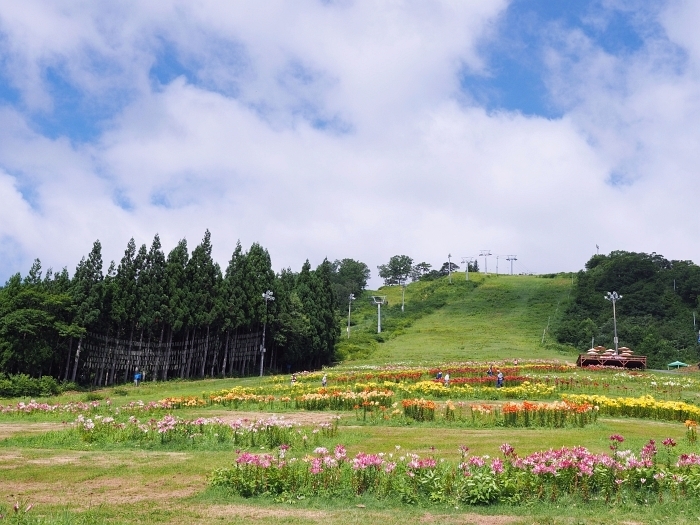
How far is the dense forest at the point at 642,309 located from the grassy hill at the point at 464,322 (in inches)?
159

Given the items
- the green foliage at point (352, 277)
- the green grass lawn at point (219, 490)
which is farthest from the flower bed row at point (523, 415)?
the green foliage at point (352, 277)

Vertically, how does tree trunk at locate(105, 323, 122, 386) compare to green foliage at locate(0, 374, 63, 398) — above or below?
above

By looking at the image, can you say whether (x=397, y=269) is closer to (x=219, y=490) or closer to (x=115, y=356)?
(x=115, y=356)

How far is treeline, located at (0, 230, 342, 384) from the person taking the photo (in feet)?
110

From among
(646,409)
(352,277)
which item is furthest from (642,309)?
(646,409)

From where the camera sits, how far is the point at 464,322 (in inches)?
3583

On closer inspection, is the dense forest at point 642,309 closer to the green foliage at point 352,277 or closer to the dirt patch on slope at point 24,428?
the green foliage at point 352,277

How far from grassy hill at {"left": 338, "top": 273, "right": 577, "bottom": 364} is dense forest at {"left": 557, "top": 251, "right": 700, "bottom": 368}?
4032 millimetres

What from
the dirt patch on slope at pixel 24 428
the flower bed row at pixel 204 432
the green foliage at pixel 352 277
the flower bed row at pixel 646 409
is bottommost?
the dirt patch on slope at pixel 24 428

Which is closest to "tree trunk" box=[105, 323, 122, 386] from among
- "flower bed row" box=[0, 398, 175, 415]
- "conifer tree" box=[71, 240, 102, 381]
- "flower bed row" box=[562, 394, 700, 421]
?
"conifer tree" box=[71, 240, 102, 381]

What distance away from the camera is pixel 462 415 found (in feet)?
58.2

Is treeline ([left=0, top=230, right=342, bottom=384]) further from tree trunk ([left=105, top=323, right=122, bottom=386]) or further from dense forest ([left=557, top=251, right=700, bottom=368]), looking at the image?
dense forest ([left=557, top=251, right=700, bottom=368])

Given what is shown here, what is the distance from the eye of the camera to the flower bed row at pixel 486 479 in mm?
8133

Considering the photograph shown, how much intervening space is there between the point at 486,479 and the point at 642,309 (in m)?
82.0
